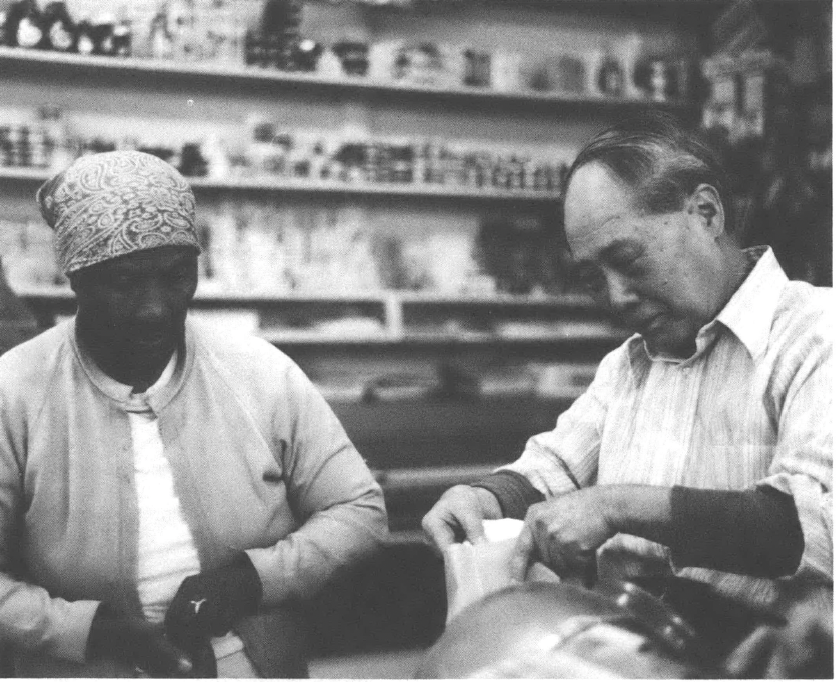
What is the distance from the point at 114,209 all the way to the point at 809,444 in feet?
3.19

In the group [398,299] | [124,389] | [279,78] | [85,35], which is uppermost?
[85,35]

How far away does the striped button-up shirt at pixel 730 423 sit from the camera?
3.61 ft

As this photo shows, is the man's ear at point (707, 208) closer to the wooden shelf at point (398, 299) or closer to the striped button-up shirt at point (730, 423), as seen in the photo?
the striped button-up shirt at point (730, 423)

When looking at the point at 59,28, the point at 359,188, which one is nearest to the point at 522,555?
the point at 359,188

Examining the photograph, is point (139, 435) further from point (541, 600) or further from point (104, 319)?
point (541, 600)

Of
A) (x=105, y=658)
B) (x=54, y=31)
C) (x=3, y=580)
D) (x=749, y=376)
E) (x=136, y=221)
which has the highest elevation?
(x=54, y=31)

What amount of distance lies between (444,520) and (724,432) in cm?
41

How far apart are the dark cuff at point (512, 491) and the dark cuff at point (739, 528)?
1.04 ft

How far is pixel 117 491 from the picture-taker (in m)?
1.32

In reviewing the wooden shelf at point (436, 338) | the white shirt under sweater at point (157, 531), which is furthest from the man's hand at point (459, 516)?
the wooden shelf at point (436, 338)

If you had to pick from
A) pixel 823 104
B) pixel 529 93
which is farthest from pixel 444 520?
pixel 529 93

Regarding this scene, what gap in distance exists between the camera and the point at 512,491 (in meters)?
1.38

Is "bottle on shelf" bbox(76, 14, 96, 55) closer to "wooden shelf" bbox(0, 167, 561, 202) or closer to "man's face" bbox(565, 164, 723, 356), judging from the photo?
"wooden shelf" bbox(0, 167, 561, 202)

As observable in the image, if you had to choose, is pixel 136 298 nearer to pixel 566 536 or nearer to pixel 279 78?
pixel 566 536
